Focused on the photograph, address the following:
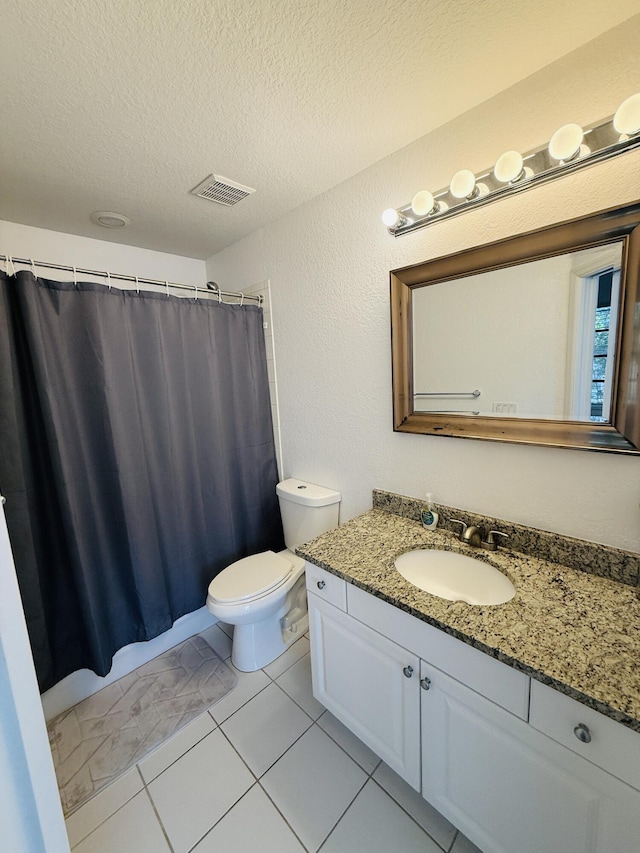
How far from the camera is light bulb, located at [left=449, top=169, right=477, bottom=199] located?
1062mm

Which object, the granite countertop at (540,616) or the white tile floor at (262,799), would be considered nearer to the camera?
the granite countertop at (540,616)

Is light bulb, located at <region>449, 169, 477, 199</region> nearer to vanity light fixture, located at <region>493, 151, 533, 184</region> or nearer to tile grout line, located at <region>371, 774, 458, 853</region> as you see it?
vanity light fixture, located at <region>493, 151, 533, 184</region>

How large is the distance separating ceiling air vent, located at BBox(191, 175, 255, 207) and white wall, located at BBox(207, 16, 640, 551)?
0.96ft

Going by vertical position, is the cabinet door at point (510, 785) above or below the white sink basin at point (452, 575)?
below

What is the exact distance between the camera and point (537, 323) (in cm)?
108

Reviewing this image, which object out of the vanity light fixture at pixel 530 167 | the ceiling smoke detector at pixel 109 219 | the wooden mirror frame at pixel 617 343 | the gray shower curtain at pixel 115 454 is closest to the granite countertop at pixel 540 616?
Result: the wooden mirror frame at pixel 617 343

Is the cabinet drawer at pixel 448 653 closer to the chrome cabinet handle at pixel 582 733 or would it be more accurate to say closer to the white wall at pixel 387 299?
the chrome cabinet handle at pixel 582 733

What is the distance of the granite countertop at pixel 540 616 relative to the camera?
686 mm

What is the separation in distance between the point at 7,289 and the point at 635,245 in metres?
2.12

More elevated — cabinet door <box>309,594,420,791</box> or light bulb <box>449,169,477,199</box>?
light bulb <box>449,169,477,199</box>

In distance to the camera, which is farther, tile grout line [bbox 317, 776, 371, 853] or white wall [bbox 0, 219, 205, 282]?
white wall [bbox 0, 219, 205, 282]

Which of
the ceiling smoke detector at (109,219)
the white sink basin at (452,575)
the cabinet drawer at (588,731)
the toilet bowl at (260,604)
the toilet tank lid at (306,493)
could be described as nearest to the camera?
the cabinet drawer at (588,731)

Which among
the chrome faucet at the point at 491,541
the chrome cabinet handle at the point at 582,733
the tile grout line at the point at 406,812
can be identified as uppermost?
the chrome faucet at the point at 491,541

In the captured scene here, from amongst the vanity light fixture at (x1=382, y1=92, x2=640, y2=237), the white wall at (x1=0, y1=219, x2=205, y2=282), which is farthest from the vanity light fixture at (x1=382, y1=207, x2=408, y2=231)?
the white wall at (x1=0, y1=219, x2=205, y2=282)
